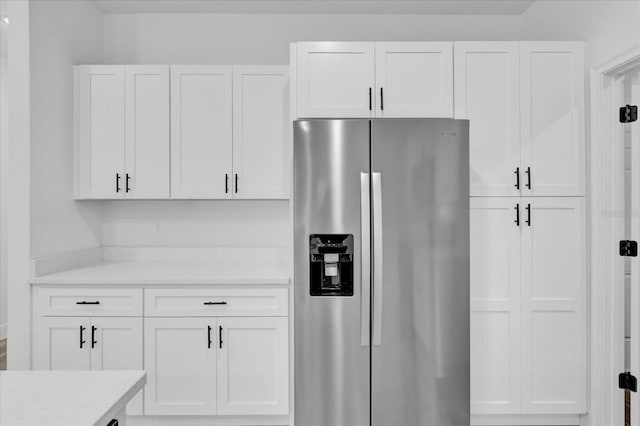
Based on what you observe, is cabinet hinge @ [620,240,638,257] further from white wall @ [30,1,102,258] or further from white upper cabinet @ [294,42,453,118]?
white wall @ [30,1,102,258]

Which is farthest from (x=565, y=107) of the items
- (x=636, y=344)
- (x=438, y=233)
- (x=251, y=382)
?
(x=251, y=382)

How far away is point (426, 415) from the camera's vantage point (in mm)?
2229

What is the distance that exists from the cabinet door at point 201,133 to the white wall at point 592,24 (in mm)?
2228

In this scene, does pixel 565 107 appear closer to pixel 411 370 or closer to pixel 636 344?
pixel 636 344

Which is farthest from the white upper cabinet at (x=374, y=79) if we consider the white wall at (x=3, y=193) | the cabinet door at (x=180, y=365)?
the white wall at (x=3, y=193)

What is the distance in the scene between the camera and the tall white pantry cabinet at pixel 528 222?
2.55 meters

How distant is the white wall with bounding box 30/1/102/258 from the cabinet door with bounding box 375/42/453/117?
2.06 meters

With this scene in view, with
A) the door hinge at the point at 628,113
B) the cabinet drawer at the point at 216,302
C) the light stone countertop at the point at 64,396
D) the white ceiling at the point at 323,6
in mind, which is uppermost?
the white ceiling at the point at 323,6

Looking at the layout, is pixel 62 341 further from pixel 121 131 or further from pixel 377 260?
pixel 377 260

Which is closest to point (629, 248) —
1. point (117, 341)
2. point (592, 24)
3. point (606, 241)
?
point (606, 241)

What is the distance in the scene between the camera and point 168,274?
2672 millimetres

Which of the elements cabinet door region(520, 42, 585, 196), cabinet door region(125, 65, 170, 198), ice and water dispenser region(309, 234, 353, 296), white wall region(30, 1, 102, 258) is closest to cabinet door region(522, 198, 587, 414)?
cabinet door region(520, 42, 585, 196)

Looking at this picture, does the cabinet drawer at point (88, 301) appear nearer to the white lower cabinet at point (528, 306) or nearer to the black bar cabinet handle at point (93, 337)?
the black bar cabinet handle at point (93, 337)

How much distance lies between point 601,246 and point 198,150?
8.50ft
